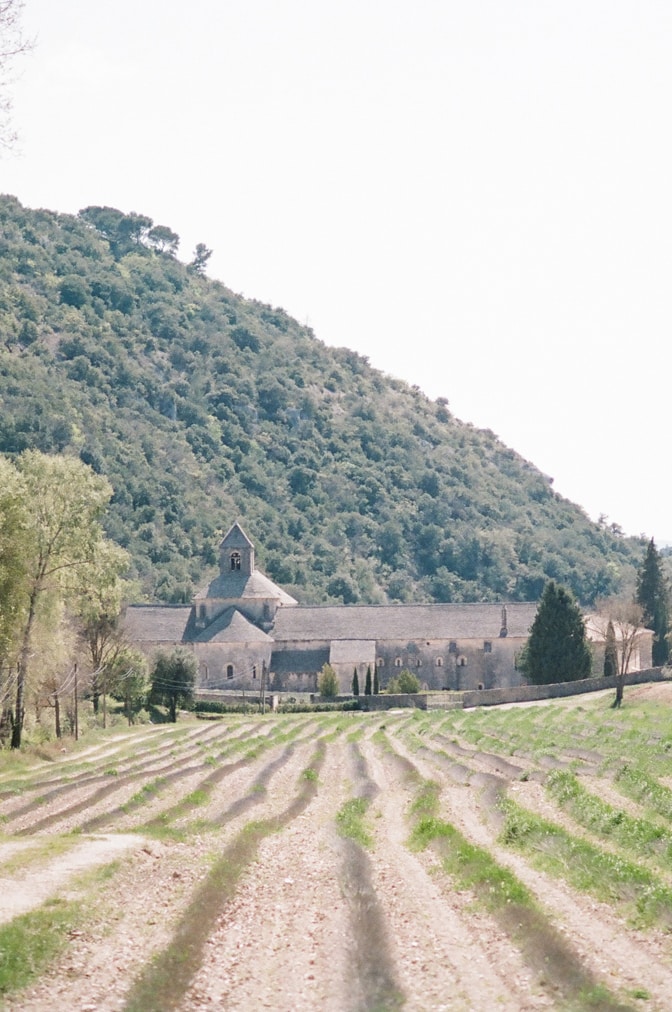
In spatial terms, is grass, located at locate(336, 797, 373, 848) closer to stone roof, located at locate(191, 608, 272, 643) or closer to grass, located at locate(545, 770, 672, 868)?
grass, located at locate(545, 770, 672, 868)

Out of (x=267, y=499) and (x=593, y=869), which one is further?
(x=267, y=499)

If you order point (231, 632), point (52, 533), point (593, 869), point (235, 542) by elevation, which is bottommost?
point (593, 869)

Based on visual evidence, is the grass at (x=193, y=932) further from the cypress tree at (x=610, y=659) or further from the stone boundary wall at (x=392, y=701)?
the cypress tree at (x=610, y=659)

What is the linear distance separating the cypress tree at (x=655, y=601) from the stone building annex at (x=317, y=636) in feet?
15.2

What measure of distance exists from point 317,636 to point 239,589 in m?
8.47

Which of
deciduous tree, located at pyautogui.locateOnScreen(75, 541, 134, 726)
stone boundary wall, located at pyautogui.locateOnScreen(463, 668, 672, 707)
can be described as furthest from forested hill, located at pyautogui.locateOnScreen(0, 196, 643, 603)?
deciduous tree, located at pyautogui.locateOnScreen(75, 541, 134, 726)

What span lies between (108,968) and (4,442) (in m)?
144

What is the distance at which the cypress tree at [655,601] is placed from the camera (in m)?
111

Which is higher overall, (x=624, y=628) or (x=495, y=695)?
(x=624, y=628)

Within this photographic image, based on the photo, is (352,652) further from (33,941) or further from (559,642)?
(33,941)

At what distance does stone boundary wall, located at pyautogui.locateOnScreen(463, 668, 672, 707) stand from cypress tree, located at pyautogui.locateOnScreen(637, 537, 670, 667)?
87.3 feet

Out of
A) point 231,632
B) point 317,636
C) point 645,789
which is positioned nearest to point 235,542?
point 231,632

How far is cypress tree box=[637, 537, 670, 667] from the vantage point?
111250 mm

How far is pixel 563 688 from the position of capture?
273 ft
